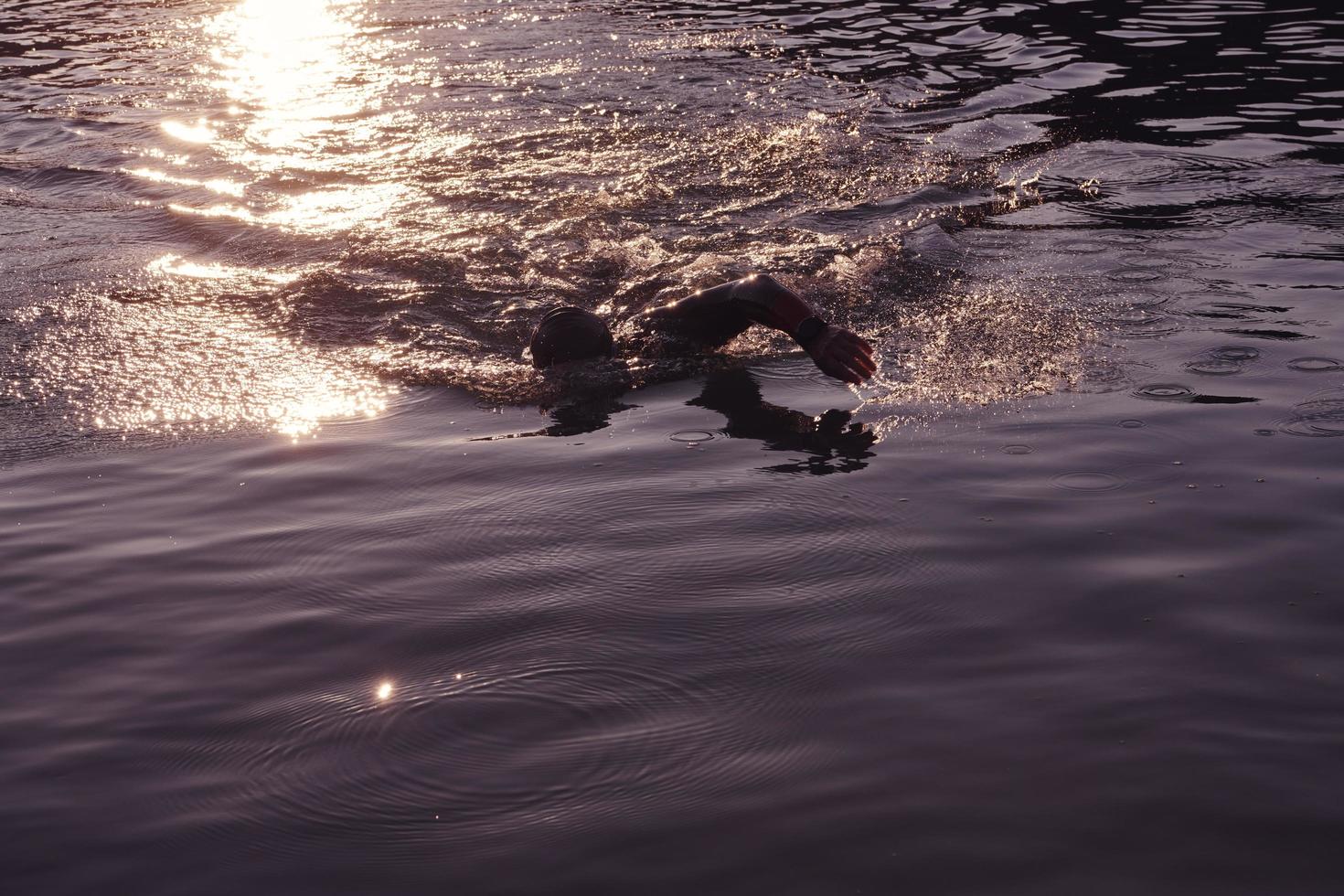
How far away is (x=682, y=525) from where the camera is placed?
438cm

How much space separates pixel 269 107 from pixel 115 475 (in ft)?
28.3

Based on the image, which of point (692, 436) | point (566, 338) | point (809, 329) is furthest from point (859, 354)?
point (566, 338)

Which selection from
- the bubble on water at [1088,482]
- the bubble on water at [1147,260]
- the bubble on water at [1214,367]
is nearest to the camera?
the bubble on water at [1088,482]

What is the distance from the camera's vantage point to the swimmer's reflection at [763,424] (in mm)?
4934

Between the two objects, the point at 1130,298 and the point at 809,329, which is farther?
the point at 1130,298

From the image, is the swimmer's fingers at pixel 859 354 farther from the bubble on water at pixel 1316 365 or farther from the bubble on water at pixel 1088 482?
the bubble on water at pixel 1316 365

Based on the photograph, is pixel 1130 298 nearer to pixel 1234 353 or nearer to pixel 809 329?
pixel 1234 353

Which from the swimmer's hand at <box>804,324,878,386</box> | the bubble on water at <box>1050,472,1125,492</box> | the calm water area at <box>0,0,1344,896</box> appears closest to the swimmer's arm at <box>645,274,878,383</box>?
the swimmer's hand at <box>804,324,878,386</box>

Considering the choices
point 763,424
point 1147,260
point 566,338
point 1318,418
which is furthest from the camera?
point 1147,260

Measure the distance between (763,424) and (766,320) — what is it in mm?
755

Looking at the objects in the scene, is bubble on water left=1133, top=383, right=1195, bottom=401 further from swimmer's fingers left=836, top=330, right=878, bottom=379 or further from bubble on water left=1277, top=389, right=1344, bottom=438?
swimmer's fingers left=836, top=330, right=878, bottom=379

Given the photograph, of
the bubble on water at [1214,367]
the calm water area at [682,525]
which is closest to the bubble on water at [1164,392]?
the calm water area at [682,525]

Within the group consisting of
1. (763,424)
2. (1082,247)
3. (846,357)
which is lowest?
(763,424)

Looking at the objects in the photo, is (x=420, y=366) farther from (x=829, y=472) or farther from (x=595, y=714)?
(x=595, y=714)
